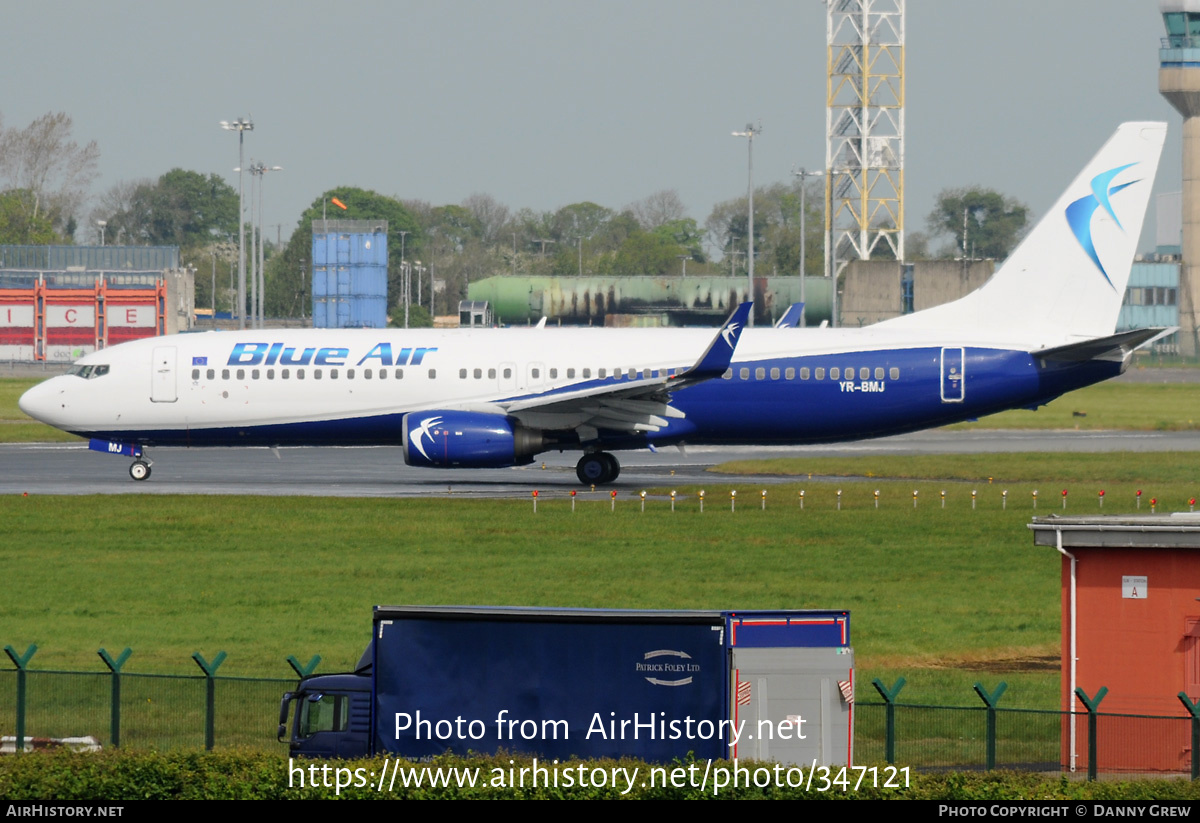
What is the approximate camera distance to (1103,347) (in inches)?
1647

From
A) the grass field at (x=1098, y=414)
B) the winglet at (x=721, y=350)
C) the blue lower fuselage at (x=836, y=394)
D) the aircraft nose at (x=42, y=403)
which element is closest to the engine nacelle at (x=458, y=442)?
the blue lower fuselage at (x=836, y=394)

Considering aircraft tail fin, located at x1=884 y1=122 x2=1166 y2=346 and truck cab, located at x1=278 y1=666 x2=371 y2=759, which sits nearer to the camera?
truck cab, located at x1=278 y1=666 x2=371 y2=759

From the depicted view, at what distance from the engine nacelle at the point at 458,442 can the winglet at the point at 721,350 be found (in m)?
5.01

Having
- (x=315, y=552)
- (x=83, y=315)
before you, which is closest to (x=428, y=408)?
(x=315, y=552)

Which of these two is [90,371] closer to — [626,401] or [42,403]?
[42,403]

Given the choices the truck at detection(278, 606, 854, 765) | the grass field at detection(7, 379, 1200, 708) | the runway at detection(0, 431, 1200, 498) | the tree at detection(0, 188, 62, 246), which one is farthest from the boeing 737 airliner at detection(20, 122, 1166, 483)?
the tree at detection(0, 188, 62, 246)

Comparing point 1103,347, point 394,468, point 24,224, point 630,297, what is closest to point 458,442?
point 394,468

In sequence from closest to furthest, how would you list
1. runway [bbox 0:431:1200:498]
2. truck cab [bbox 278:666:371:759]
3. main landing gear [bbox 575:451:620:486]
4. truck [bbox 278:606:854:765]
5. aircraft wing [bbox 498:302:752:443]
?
truck [bbox 278:606:854:765] < truck cab [bbox 278:666:371:759] < aircraft wing [bbox 498:302:752:443] < runway [bbox 0:431:1200:498] < main landing gear [bbox 575:451:620:486]

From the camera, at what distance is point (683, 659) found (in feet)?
49.0

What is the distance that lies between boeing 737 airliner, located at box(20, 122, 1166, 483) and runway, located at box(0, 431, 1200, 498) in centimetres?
153

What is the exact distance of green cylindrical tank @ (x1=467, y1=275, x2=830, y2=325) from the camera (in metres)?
112

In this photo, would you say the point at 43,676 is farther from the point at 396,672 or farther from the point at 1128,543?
the point at 1128,543

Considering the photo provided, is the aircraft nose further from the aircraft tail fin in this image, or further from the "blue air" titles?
the aircraft tail fin

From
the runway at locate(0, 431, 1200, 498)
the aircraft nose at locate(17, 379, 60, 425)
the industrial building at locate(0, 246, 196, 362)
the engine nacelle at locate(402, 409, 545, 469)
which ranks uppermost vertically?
the industrial building at locate(0, 246, 196, 362)
